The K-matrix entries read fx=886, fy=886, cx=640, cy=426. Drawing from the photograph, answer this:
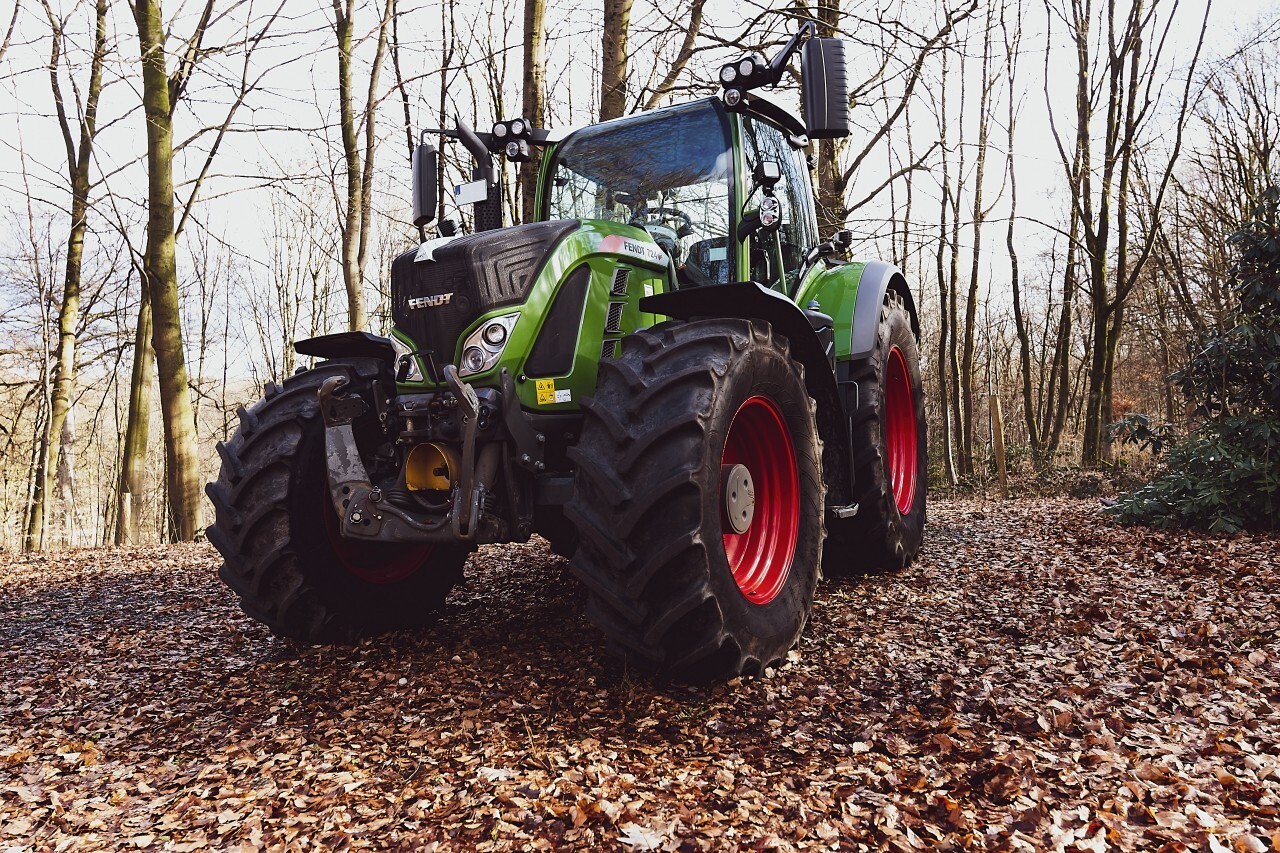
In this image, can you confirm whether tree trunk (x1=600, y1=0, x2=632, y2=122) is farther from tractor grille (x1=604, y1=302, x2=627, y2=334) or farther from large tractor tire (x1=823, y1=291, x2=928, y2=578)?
tractor grille (x1=604, y1=302, x2=627, y2=334)

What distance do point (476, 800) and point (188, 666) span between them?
2.40 meters

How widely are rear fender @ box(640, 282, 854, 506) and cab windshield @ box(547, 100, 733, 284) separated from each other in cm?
61

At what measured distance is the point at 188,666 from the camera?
174 inches

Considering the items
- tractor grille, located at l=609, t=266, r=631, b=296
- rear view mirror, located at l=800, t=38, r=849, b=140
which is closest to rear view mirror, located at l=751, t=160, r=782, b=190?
rear view mirror, located at l=800, t=38, r=849, b=140

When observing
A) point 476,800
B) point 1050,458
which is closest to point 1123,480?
point 1050,458

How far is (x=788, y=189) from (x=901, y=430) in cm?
209

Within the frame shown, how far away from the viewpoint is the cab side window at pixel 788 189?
4816 millimetres

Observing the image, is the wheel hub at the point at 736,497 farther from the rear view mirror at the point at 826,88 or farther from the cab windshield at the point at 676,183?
the rear view mirror at the point at 826,88

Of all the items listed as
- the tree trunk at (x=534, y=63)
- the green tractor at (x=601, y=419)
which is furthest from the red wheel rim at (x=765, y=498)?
the tree trunk at (x=534, y=63)

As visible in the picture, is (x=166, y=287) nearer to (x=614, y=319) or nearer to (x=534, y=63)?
(x=534, y=63)

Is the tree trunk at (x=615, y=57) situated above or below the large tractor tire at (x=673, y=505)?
above

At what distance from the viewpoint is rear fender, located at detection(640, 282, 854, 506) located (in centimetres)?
382

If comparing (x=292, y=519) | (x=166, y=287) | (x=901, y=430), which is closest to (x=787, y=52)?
(x=292, y=519)

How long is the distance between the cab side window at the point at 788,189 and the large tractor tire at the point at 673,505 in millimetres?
1465
